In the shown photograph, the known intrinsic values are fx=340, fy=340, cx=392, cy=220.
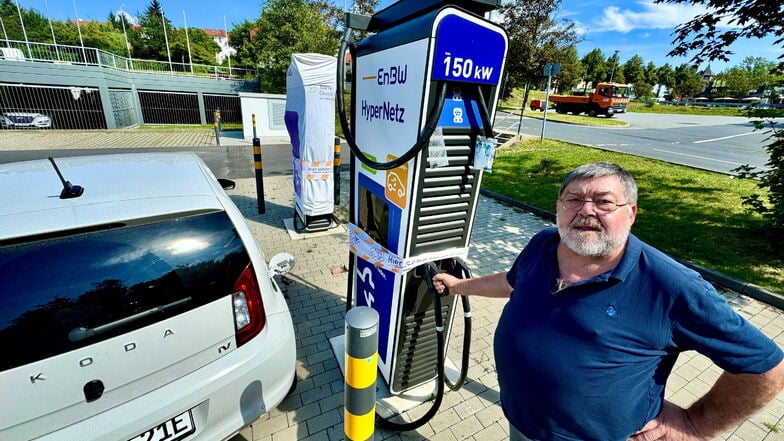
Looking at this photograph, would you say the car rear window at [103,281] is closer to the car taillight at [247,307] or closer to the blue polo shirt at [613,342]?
the car taillight at [247,307]

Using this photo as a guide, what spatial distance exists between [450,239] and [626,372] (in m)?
1.14

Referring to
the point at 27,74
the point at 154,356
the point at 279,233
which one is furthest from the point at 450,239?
the point at 27,74

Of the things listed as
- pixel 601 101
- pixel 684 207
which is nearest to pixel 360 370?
pixel 684 207

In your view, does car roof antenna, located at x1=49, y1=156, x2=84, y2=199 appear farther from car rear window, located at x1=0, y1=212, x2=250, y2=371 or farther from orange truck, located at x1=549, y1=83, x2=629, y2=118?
orange truck, located at x1=549, y1=83, x2=629, y2=118

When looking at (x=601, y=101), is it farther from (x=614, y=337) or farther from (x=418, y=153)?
(x=614, y=337)

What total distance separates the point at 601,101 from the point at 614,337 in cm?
3417

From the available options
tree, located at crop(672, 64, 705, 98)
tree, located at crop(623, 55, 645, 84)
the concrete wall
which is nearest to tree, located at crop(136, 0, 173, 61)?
the concrete wall

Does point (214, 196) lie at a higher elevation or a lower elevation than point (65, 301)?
higher

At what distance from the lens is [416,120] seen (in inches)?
70.4

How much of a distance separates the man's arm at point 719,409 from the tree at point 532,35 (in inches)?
730

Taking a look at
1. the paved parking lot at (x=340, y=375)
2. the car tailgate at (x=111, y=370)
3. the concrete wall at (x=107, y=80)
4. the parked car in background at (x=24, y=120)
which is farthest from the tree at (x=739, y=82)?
the parked car in background at (x=24, y=120)

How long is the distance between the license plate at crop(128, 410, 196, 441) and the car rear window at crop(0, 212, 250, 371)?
0.49 meters

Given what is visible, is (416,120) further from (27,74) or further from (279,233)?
(27,74)

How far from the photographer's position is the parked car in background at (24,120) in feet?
52.5
